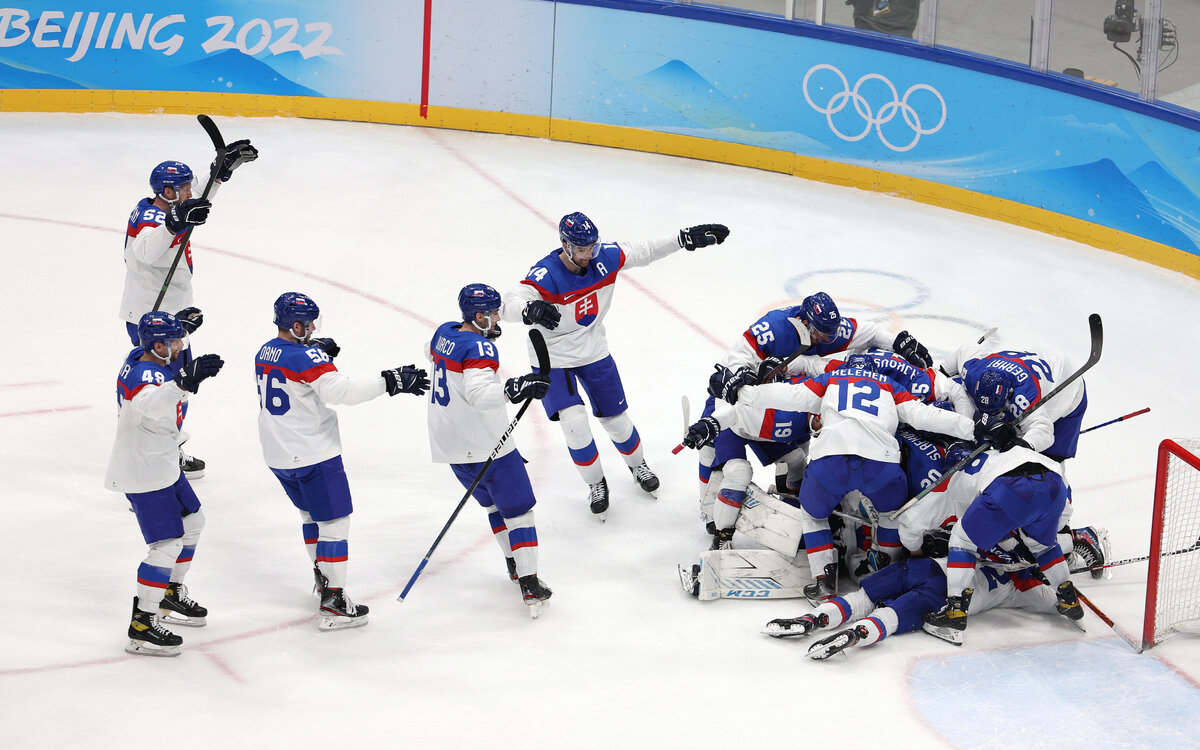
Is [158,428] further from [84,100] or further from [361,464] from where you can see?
[84,100]

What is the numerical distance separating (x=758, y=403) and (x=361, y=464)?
232 cm

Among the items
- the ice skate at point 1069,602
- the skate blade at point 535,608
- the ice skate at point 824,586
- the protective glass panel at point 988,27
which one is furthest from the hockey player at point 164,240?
the protective glass panel at point 988,27

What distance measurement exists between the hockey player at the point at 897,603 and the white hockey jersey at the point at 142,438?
2458mm

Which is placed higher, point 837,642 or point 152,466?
point 152,466

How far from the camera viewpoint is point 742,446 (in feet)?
20.1

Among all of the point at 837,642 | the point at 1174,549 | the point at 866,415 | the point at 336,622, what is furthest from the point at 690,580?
the point at 1174,549

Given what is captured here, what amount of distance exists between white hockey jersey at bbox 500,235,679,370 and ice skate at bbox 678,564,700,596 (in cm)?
120

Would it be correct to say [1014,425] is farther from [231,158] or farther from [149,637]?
[231,158]

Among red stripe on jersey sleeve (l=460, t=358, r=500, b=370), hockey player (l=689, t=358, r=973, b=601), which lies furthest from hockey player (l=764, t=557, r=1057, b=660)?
red stripe on jersey sleeve (l=460, t=358, r=500, b=370)

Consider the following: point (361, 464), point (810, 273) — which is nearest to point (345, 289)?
point (361, 464)

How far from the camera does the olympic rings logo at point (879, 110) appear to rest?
35.6 ft

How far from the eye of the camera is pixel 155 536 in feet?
17.0

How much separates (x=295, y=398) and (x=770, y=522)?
6.93 ft

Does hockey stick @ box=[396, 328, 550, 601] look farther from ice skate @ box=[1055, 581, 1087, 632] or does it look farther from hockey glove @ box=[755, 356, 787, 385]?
ice skate @ box=[1055, 581, 1087, 632]
